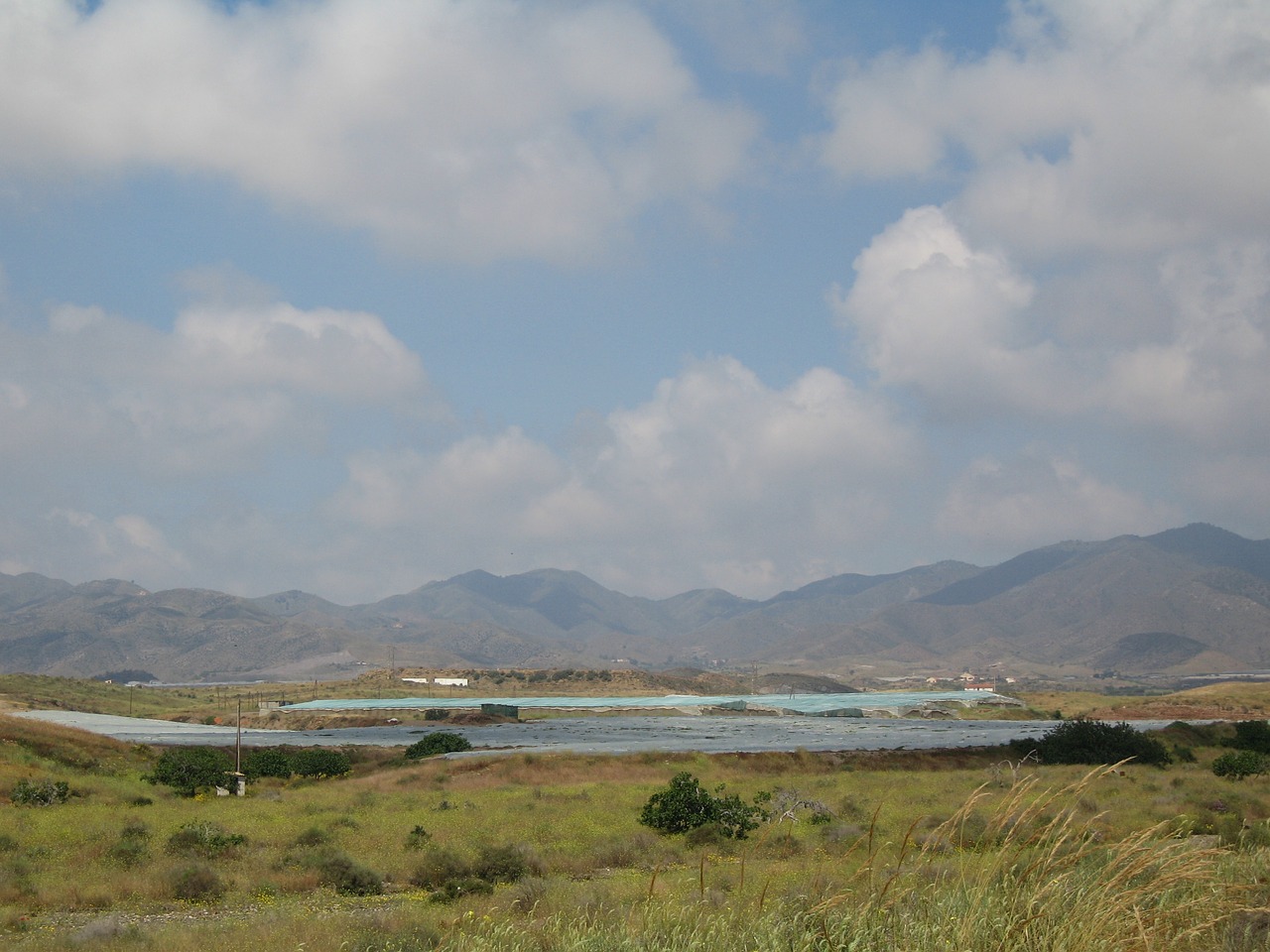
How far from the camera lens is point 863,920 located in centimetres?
872

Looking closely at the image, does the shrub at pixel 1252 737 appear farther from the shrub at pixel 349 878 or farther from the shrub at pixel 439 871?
the shrub at pixel 349 878

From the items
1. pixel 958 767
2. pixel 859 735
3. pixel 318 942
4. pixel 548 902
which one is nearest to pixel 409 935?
pixel 318 942

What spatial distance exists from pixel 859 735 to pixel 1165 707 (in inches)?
1989

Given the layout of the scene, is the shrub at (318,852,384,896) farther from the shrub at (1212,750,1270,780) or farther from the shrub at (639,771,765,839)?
the shrub at (1212,750,1270,780)

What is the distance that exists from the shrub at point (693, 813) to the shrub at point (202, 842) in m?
12.7

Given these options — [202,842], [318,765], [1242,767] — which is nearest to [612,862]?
[202,842]

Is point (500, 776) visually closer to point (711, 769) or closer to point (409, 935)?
point (711, 769)

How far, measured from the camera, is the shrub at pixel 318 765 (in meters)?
55.9

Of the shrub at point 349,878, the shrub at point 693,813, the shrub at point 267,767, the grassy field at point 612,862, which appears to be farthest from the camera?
the shrub at point 267,767

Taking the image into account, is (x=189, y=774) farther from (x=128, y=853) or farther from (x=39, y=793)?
(x=128, y=853)

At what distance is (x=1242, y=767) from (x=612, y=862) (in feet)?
105

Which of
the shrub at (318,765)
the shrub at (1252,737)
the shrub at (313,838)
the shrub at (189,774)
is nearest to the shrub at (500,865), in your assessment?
the shrub at (313,838)

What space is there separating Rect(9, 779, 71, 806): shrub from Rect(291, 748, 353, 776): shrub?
20080 mm

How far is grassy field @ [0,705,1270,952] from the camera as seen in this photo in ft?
27.8
